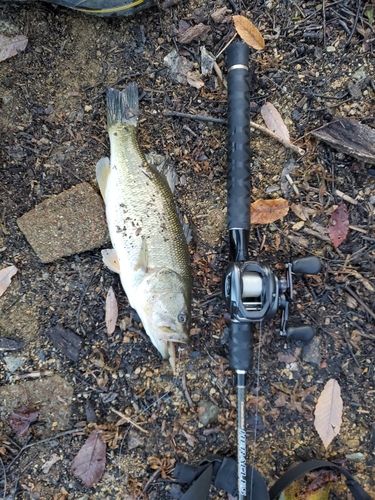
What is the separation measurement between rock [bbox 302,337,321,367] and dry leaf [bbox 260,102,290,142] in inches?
71.3

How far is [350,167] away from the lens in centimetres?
387

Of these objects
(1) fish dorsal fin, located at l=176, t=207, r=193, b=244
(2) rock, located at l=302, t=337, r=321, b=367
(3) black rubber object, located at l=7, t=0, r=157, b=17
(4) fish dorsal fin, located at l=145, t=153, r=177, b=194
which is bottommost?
(2) rock, located at l=302, t=337, r=321, b=367

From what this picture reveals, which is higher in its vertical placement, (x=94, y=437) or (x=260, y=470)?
(x=94, y=437)

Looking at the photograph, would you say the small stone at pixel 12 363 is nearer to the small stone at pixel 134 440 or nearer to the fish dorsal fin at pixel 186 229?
the small stone at pixel 134 440

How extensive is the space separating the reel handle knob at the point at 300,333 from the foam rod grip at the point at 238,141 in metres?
0.92

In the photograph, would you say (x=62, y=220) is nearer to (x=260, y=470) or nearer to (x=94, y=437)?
(x=94, y=437)

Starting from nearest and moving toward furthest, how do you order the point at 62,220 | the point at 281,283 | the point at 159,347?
the point at 281,283 → the point at 159,347 → the point at 62,220

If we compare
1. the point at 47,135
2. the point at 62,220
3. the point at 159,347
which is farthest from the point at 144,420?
the point at 47,135

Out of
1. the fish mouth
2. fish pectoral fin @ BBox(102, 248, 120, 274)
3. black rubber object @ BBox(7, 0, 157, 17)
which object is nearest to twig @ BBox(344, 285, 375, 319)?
the fish mouth

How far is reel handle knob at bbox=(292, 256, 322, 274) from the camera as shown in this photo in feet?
11.3

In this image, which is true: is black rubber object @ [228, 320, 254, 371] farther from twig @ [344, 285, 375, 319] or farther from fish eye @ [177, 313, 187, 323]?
twig @ [344, 285, 375, 319]

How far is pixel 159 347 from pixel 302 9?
3201 millimetres

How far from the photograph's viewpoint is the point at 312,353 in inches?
149

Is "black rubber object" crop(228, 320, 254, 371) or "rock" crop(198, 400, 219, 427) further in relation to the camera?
"rock" crop(198, 400, 219, 427)
